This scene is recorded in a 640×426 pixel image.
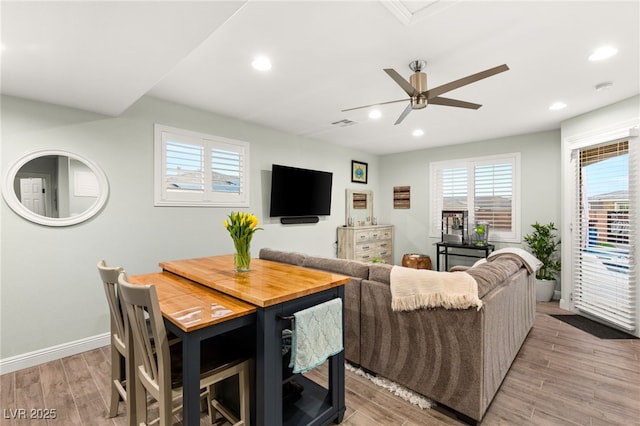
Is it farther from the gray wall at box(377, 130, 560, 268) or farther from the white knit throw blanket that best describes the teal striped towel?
the gray wall at box(377, 130, 560, 268)

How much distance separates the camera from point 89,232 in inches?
115

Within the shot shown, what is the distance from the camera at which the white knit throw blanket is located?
1863 mm

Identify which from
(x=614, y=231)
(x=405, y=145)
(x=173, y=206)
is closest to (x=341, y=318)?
(x=173, y=206)

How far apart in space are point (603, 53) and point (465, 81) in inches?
49.6

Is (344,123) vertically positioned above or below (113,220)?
above

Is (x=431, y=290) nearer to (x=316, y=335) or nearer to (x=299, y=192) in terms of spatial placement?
(x=316, y=335)

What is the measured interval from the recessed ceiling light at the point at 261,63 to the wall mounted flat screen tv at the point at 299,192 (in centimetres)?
186

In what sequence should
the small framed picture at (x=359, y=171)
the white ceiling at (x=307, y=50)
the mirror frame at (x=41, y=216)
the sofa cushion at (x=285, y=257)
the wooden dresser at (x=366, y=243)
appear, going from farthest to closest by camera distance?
the small framed picture at (x=359, y=171)
the wooden dresser at (x=366, y=243)
the sofa cushion at (x=285, y=257)
the mirror frame at (x=41, y=216)
the white ceiling at (x=307, y=50)

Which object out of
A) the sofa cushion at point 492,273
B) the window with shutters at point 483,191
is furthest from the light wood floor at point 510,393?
the window with shutters at point 483,191

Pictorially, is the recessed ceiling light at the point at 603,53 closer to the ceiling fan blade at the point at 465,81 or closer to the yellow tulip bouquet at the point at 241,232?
the ceiling fan blade at the point at 465,81

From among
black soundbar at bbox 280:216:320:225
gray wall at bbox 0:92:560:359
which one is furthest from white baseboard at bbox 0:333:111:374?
black soundbar at bbox 280:216:320:225

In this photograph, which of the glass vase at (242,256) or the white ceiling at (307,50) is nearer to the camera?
the white ceiling at (307,50)

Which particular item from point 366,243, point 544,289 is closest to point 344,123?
point 366,243

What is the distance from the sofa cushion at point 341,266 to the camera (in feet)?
7.95
